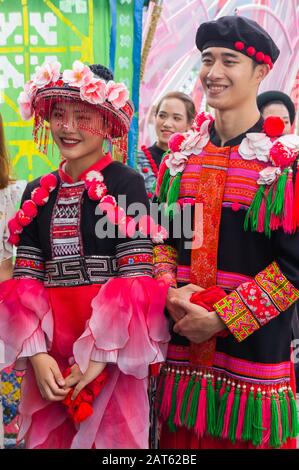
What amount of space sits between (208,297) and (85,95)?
730 mm

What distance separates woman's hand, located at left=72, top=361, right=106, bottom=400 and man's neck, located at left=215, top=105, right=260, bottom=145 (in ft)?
2.78

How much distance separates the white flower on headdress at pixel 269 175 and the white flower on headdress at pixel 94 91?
55 cm

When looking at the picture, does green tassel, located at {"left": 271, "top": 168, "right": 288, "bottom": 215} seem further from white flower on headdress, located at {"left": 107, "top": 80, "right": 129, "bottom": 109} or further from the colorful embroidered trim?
white flower on headdress, located at {"left": 107, "top": 80, "right": 129, "bottom": 109}

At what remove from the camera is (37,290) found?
177cm

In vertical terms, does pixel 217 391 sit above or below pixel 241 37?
below

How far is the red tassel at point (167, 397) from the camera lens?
6.09ft

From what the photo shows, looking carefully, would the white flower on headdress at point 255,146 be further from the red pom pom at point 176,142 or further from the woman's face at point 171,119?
the woman's face at point 171,119

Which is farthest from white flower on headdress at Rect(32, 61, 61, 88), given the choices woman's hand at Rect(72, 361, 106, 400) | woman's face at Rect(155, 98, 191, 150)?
woman's face at Rect(155, 98, 191, 150)

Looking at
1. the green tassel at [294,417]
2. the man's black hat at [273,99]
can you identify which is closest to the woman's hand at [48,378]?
the green tassel at [294,417]

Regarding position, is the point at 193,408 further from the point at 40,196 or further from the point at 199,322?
the point at 40,196

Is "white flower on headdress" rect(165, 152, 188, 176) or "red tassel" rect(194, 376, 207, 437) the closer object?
"red tassel" rect(194, 376, 207, 437)

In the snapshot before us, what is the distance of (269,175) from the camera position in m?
1.71

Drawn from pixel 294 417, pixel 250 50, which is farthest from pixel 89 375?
pixel 250 50

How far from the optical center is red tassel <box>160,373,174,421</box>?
6.09 feet
